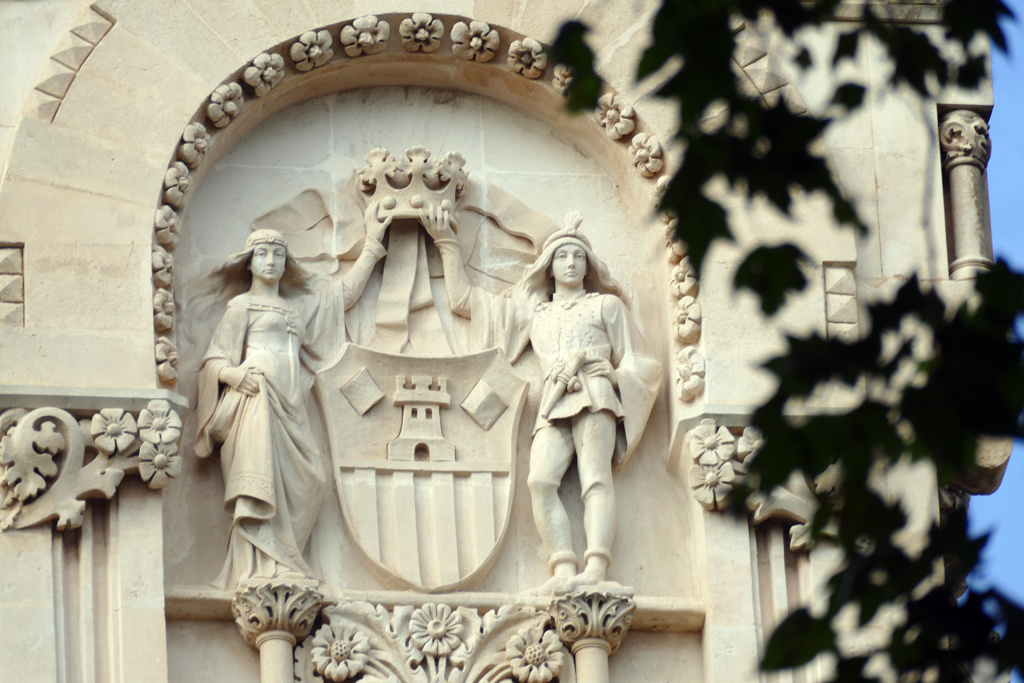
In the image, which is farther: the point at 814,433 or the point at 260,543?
the point at 260,543

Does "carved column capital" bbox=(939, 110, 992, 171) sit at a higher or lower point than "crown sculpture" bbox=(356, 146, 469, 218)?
higher

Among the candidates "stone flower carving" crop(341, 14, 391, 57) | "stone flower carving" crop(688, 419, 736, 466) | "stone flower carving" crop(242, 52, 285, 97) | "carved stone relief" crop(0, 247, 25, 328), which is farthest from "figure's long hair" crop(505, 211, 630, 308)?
"carved stone relief" crop(0, 247, 25, 328)

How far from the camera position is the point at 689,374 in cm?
1248

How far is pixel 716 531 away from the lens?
12242mm

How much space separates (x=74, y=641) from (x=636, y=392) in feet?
9.77

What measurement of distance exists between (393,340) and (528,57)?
164 centimetres

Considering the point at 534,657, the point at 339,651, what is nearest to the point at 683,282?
the point at 534,657

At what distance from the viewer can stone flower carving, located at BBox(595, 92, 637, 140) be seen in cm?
1302

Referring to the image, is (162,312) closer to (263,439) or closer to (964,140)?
(263,439)

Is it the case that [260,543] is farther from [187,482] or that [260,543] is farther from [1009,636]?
[1009,636]

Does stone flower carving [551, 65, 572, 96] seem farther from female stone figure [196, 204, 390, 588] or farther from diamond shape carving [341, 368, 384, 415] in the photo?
diamond shape carving [341, 368, 384, 415]

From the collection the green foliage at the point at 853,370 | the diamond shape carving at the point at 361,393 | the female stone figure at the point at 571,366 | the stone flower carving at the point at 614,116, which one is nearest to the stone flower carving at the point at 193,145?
the female stone figure at the point at 571,366

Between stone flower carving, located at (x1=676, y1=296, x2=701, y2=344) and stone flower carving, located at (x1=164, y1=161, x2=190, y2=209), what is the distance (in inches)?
97.8

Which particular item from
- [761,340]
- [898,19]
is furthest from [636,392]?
[898,19]
